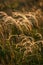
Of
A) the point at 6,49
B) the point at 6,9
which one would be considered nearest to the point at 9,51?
the point at 6,49

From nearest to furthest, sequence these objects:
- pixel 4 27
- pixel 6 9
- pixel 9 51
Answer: pixel 9 51, pixel 4 27, pixel 6 9

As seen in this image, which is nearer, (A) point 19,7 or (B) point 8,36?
(B) point 8,36

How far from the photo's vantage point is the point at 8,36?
12.4ft

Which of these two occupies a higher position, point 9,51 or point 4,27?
point 4,27

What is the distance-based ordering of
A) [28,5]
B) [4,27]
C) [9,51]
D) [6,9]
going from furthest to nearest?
1. [28,5]
2. [6,9]
3. [4,27]
4. [9,51]

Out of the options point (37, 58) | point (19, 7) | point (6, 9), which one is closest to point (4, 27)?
point (37, 58)

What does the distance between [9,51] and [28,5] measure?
7.37 feet

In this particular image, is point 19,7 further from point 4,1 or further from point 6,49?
point 6,49

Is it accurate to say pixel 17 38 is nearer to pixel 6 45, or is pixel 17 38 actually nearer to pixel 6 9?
pixel 6 45

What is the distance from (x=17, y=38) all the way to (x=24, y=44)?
28cm

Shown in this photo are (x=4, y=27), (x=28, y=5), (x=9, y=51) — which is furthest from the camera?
(x=28, y=5)

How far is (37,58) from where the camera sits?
11.7 feet

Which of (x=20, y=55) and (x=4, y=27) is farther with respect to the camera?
(x=4, y=27)

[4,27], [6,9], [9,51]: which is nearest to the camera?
[9,51]
